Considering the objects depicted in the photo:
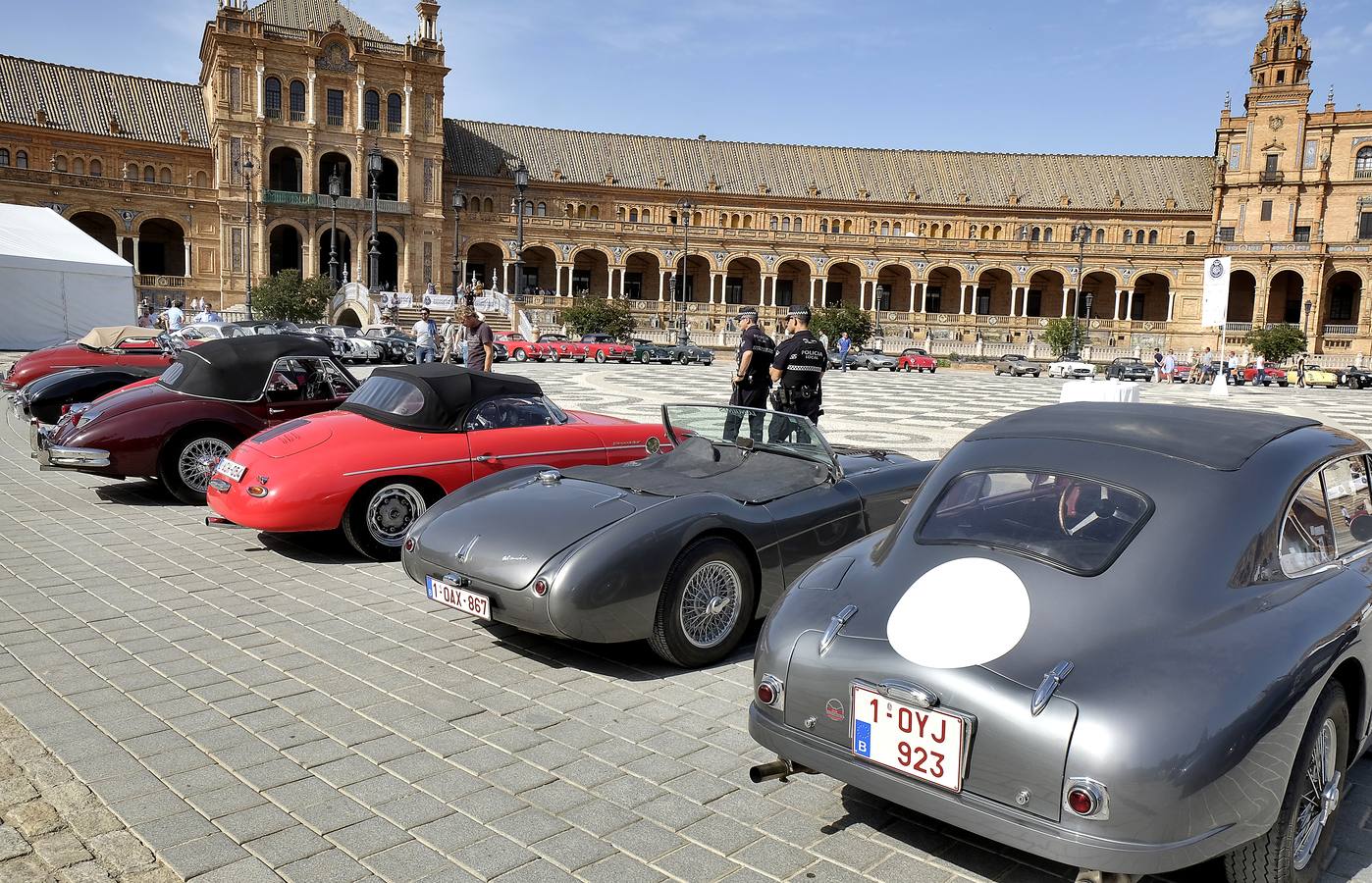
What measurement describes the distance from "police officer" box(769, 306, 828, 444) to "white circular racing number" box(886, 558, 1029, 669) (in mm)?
5373

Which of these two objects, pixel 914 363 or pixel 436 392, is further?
pixel 914 363

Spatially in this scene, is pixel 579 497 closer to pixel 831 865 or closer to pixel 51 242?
pixel 831 865

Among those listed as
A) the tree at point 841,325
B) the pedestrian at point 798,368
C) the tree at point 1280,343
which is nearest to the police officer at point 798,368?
the pedestrian at point 798,368

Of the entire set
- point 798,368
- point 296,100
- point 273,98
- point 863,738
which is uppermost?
point 296,100

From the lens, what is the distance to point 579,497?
517 cm

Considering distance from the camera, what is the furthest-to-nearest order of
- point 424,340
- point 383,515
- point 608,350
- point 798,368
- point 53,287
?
point 608,350
point 53,287
point 424,340
point 798,368
point 383,515

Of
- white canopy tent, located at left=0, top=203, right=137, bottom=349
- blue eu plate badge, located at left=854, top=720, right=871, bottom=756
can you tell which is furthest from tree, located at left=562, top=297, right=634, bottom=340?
blue eu plate badge, located at left=854, top=720, right=871, bottom=756

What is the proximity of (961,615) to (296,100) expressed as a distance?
64172 millimetres

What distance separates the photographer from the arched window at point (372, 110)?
197 ft

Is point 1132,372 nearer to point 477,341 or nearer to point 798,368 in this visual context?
Result: point 477,341

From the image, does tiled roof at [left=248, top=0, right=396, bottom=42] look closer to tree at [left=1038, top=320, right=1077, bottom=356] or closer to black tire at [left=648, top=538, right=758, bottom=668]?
tree at [left=1038, top=320, right=1077, bottom=356]

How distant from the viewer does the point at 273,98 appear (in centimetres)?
5781

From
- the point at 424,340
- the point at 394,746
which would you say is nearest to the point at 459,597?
the point at 394,746

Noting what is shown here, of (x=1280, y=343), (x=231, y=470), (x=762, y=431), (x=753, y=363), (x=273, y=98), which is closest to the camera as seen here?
(x=762, y=431)
